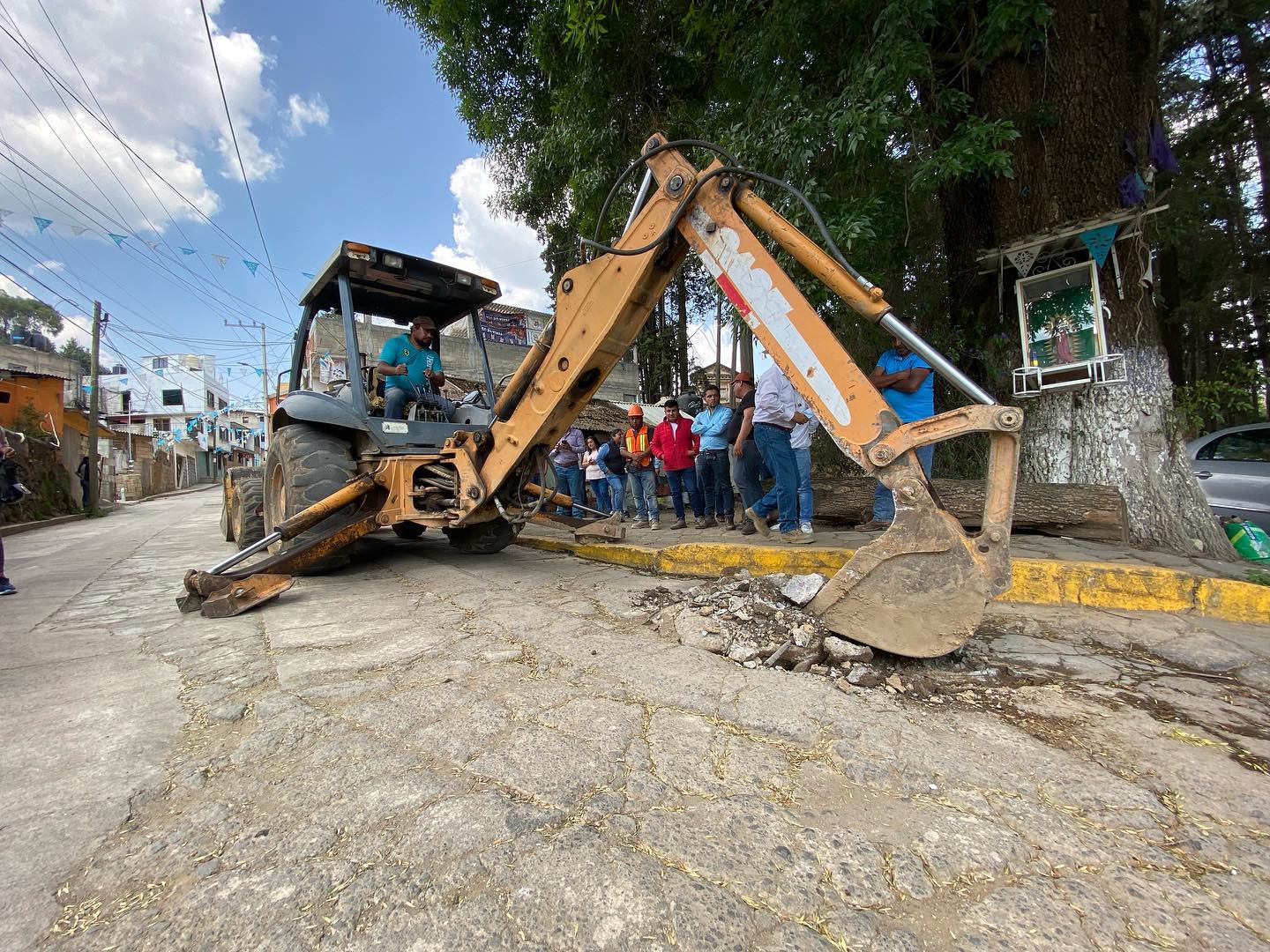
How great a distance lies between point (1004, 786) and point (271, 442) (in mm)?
5366

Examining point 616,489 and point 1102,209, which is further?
point 616,489

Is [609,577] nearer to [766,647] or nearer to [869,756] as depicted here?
[766,647]

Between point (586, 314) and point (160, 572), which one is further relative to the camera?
point (160, 572)

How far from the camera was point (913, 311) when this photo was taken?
677cm

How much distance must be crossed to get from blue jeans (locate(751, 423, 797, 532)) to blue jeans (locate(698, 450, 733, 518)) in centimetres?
131

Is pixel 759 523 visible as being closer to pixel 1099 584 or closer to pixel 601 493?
pixel 1099 584

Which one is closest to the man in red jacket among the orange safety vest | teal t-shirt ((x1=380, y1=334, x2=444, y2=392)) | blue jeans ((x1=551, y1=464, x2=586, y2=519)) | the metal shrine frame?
the orange safety vest

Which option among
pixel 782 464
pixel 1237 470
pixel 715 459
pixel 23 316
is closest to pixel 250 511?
pixel 715 459

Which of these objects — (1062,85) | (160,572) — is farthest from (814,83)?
(160,572)

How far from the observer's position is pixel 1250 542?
4.05 metres

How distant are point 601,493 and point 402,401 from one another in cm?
431

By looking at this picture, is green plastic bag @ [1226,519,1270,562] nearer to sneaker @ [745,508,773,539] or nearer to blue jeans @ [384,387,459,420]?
sneaker @ [745,508,773,539]

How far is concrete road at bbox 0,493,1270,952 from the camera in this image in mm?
1060

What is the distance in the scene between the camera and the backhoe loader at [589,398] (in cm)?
217
